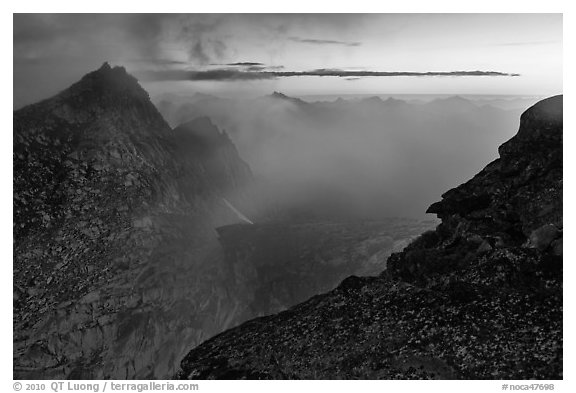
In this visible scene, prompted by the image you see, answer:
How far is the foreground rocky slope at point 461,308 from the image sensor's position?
24.5m

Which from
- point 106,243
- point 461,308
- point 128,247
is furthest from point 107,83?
point 461,308

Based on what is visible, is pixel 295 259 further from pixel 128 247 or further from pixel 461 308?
pixel 461 308

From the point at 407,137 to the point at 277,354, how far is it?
90994 millimetres


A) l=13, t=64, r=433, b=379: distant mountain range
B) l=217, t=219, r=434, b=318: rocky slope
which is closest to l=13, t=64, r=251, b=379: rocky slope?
l=13, t=64, r=433, b=379: distant mountain range

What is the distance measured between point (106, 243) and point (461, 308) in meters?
35.0

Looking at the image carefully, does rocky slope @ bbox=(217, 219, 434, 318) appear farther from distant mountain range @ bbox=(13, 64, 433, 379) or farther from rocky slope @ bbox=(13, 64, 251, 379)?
rocky slope @ bbox=(13, 64, 251, 379)

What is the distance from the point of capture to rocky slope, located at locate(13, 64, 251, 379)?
151 ft

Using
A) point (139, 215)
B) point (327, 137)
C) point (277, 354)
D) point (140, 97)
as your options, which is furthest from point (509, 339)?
point (327, 137)

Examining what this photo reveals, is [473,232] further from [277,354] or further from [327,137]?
[327,137]

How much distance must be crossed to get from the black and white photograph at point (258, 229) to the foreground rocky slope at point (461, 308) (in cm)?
10

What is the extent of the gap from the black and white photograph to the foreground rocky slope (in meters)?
0.10

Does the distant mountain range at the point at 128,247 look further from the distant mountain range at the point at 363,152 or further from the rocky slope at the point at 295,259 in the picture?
the distant mountain range at the point at 363,152

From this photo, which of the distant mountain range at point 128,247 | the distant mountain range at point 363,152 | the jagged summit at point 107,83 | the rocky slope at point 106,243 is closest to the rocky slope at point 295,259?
the distant mountain range at point 128,247
